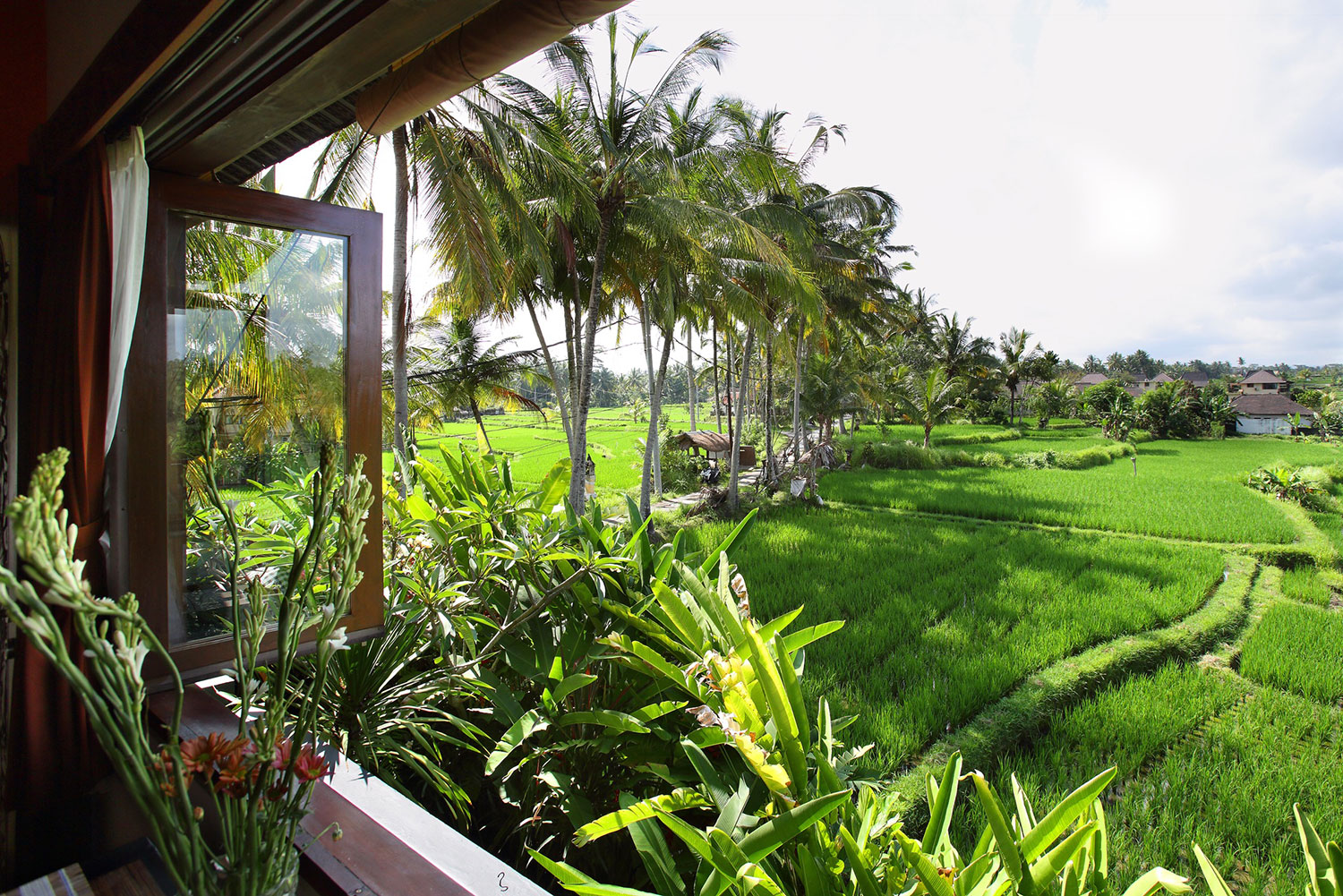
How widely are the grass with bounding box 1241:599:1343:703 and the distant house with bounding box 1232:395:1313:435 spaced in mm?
26808

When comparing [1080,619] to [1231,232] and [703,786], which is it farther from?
[1231,232]

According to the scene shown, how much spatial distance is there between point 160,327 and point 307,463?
558 millimetres

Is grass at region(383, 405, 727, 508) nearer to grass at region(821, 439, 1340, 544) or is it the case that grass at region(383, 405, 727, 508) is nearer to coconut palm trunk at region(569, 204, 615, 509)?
coconut palm trunk at region(569, 204, 615, 509)

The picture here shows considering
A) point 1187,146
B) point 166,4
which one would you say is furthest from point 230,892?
point 1187,146

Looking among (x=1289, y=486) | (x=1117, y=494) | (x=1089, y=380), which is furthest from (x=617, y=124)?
(x=1089, y=380)

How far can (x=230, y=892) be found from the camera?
2.52ft

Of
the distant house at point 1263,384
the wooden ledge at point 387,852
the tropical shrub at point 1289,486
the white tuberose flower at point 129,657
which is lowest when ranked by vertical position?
the tropical shrub at point 1289,486

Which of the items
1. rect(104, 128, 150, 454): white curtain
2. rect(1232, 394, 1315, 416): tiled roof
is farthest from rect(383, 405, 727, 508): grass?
rect(1232, 394, 1315, 416): tiled roof

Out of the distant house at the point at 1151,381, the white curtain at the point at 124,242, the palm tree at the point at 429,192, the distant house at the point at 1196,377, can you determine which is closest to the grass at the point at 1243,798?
the white curtain at the point at 124,242

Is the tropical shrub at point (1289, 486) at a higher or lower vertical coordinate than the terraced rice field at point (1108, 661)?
higher

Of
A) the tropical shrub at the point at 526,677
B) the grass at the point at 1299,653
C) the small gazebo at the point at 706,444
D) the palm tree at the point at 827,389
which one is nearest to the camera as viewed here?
the tropical shrub at the point at 526,677

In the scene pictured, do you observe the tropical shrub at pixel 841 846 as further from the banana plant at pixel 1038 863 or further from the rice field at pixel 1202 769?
the rice field at pixel 1202 769

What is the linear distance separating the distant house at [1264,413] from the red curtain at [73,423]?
3433cm

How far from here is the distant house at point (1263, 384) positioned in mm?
32188
